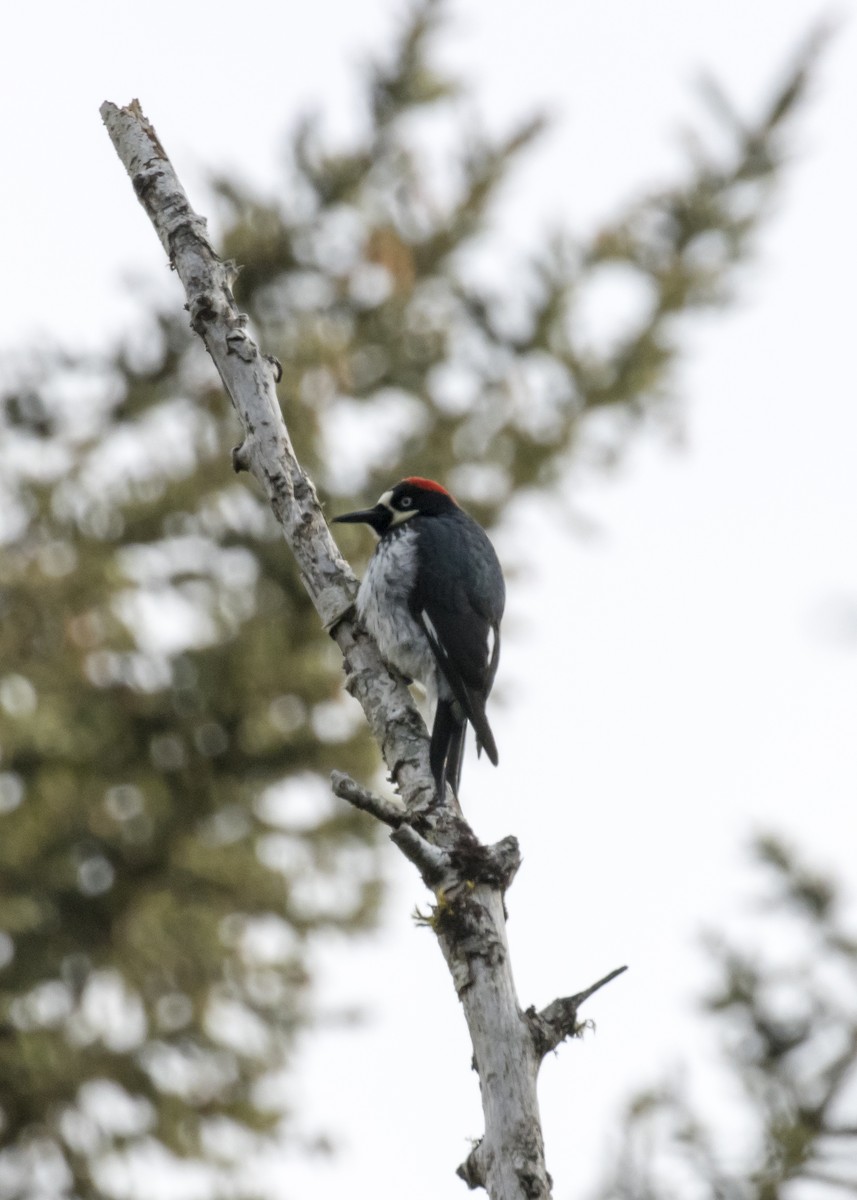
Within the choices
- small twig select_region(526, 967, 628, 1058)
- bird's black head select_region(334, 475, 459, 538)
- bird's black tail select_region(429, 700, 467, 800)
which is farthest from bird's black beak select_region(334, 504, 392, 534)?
small twig select_region(526, 967, 628, 1058)

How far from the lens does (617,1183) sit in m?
4.11

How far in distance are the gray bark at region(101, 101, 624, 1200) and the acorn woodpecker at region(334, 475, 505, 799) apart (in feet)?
1.28

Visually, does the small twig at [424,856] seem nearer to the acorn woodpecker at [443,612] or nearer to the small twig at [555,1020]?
the small twig at [555,1020]

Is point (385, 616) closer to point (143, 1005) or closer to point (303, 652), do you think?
point (303, 652)

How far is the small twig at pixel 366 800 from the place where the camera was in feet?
9.23

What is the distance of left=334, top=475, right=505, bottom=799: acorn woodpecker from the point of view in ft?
16.1

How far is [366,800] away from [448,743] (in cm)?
168

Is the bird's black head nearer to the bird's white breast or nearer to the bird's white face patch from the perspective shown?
the bird's white face patch

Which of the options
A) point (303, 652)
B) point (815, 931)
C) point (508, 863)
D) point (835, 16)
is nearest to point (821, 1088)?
point (815, 931)

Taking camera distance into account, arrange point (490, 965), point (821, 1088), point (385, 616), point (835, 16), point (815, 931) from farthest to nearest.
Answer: point (835, 16) < point (385, 616) < point (815, 931) < point (821, 1088) < point (490, 965)

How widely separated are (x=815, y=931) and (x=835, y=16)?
631 centimetres

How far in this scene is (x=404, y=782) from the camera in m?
3.71

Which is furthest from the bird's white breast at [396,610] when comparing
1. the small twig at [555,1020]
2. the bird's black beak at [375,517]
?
the small twig at [555,1020]

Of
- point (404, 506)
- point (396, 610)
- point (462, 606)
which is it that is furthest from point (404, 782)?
point (404, 506)
